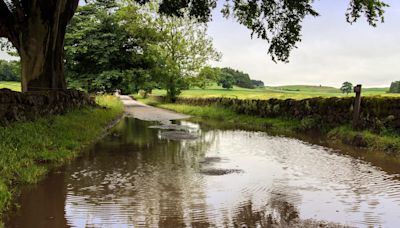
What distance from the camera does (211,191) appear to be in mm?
7129

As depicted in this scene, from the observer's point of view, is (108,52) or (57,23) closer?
(57,23)

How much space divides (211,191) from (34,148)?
4.48 meters

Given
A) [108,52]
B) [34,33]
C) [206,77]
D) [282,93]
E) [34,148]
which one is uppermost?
[108,52]

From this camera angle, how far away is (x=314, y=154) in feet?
38.3

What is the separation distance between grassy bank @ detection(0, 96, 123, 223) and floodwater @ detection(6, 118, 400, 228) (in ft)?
0.95

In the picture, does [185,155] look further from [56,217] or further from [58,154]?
[56,217]

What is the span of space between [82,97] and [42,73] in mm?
5717

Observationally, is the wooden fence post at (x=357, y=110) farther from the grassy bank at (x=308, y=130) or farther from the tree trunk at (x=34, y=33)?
the tree trunk at (x=34, y=33)

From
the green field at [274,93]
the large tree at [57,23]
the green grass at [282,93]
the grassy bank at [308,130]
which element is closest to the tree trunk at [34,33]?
the large tree at [57,23]

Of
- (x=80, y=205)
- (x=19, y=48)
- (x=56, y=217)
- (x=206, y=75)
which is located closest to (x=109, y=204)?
(x=80, y=205)

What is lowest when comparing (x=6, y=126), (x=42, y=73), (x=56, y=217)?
(x=56, y=217)

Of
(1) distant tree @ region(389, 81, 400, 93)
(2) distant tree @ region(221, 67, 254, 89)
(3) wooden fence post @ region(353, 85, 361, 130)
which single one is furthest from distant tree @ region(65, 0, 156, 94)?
(2) distant tree @ region(221, 67, 254, 89)

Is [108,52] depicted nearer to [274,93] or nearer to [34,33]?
[274,93]

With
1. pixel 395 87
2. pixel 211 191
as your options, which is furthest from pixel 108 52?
pixel 395 87
